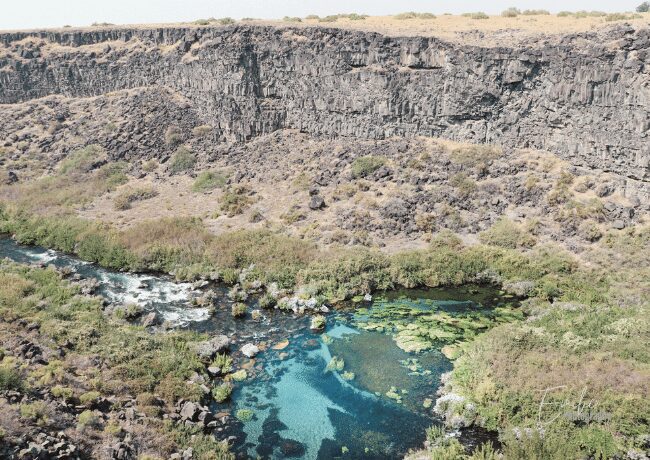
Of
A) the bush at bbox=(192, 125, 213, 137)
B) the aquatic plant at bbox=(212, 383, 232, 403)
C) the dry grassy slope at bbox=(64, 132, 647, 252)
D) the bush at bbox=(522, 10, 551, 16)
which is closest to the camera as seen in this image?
the aquatic plant at bbox=(212, 383, 232, 403)

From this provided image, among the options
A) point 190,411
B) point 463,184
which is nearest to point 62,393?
point 190,411

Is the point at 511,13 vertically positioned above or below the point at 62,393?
above

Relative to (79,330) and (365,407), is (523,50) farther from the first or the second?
(79,330)

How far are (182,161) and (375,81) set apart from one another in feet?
81.5

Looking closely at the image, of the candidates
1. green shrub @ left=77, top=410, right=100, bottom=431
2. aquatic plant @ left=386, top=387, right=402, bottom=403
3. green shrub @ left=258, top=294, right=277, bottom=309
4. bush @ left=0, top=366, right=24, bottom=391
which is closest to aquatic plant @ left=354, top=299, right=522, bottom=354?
aquatic plant @ left=386, top=387, right=402, bottom=403

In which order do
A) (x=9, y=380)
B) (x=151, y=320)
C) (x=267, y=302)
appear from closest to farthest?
(x=9, y=380)
(x=151, y=320)
(x=267, y=302)

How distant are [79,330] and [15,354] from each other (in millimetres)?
4500

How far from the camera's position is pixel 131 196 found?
59.8 m

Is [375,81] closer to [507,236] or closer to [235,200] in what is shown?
[235,200]

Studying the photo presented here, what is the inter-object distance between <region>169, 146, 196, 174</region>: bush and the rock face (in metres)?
4.76

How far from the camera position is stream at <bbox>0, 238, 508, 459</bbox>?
84.9 ft

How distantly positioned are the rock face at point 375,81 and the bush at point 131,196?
12.7 metres

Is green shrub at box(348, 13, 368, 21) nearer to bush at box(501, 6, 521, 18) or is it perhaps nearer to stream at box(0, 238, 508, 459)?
bush at box(501, 6, 521, 18)

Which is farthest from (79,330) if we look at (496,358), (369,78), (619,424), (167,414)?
(369,78)
